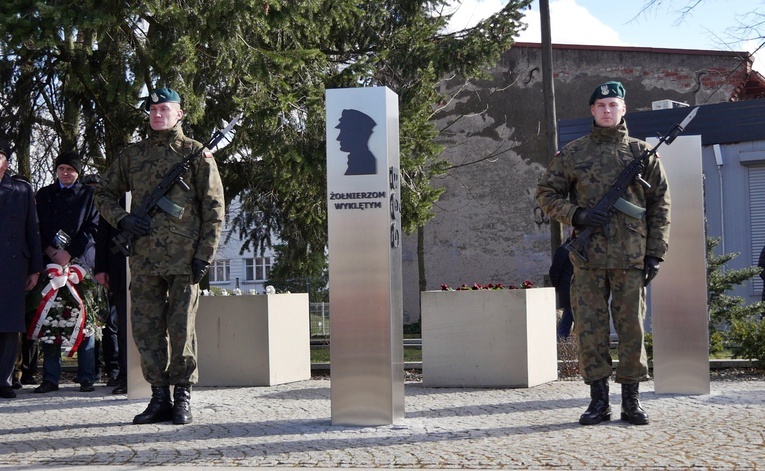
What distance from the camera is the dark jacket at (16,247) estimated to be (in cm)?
866

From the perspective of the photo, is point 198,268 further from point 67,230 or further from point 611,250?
point 67,230

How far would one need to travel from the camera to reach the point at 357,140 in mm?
6543

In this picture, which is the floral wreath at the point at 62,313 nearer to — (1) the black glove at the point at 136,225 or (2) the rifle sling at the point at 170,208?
(1) the black glove at the point at 136,225

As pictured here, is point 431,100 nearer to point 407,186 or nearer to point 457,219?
point 407,186

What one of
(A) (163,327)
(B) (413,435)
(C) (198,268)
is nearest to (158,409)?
(A) (163,327)

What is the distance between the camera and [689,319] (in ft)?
26.2

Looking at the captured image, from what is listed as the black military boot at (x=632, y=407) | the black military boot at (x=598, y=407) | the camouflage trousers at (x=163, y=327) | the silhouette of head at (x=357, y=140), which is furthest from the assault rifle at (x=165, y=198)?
the black military boot at (x=632, y=407)

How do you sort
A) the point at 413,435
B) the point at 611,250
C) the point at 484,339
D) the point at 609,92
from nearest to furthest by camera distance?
1. the point at 413,435
2. the point at 611,250
3. the point at 609,92
4. the point at 484,339

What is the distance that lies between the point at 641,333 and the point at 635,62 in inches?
852

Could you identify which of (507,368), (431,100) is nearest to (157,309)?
(507,368)

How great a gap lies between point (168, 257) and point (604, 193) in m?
2.89

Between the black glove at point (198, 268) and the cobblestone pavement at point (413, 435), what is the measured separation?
38.8 inches

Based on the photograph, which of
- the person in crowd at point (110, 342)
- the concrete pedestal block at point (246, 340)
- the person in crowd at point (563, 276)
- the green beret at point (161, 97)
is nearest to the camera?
the green beret at point (161, 97)

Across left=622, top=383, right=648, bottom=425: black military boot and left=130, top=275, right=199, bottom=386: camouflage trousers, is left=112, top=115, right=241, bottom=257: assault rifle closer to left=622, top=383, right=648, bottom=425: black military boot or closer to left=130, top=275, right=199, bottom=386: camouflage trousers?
left=130, top=275, right=199, bottom=386: camouflage trousers
